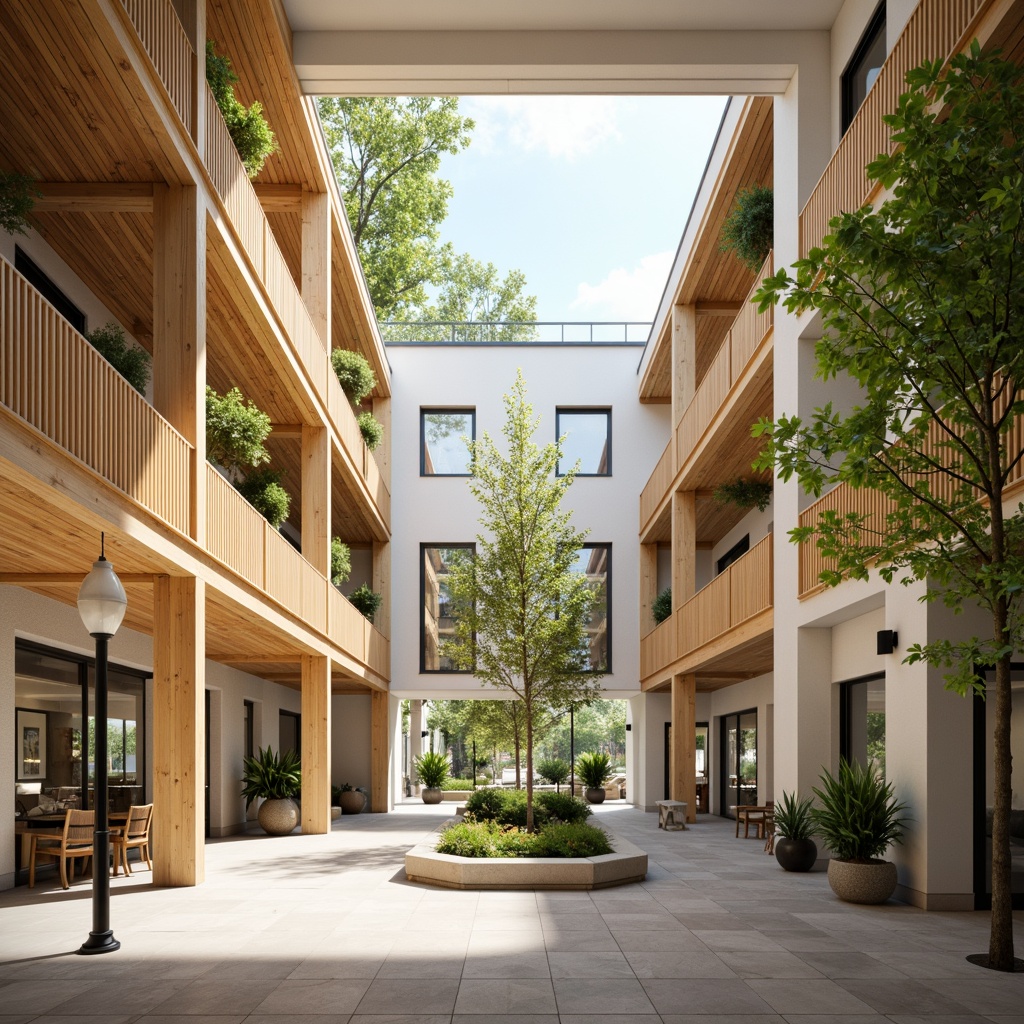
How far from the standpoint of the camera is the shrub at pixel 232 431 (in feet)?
44.2

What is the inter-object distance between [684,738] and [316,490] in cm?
989

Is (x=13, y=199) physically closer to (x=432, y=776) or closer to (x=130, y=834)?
(x=130, y=834)

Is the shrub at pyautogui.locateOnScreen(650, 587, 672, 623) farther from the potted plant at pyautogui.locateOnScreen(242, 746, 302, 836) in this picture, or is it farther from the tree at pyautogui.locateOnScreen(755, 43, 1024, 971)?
the tree at pyautogui.locateOnScreen(755, 43, 1024, 971)

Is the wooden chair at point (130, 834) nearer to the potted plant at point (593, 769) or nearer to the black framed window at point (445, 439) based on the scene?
the black framed window at point (445, 439)

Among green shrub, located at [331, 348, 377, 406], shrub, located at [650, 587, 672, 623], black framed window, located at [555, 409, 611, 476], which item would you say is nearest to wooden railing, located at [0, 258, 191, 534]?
green shrub, located at [331, 348, 377, 406]

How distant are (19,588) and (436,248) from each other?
2792 cm

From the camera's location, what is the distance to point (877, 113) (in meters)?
12.0

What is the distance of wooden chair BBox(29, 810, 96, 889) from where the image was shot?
11883 mm

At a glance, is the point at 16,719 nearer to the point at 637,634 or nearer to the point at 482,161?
the point at 637,634

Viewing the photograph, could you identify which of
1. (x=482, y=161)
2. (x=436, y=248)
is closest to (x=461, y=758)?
(x=436, y=248)

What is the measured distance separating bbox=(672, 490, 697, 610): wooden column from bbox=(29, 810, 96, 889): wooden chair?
13.9 m

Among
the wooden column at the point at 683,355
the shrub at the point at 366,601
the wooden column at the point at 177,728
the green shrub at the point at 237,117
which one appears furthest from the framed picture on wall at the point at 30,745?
the wooden column at the point at 683,355

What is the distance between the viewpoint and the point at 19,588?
12688 mm

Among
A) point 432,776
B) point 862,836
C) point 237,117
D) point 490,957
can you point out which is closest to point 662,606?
point 432,776
